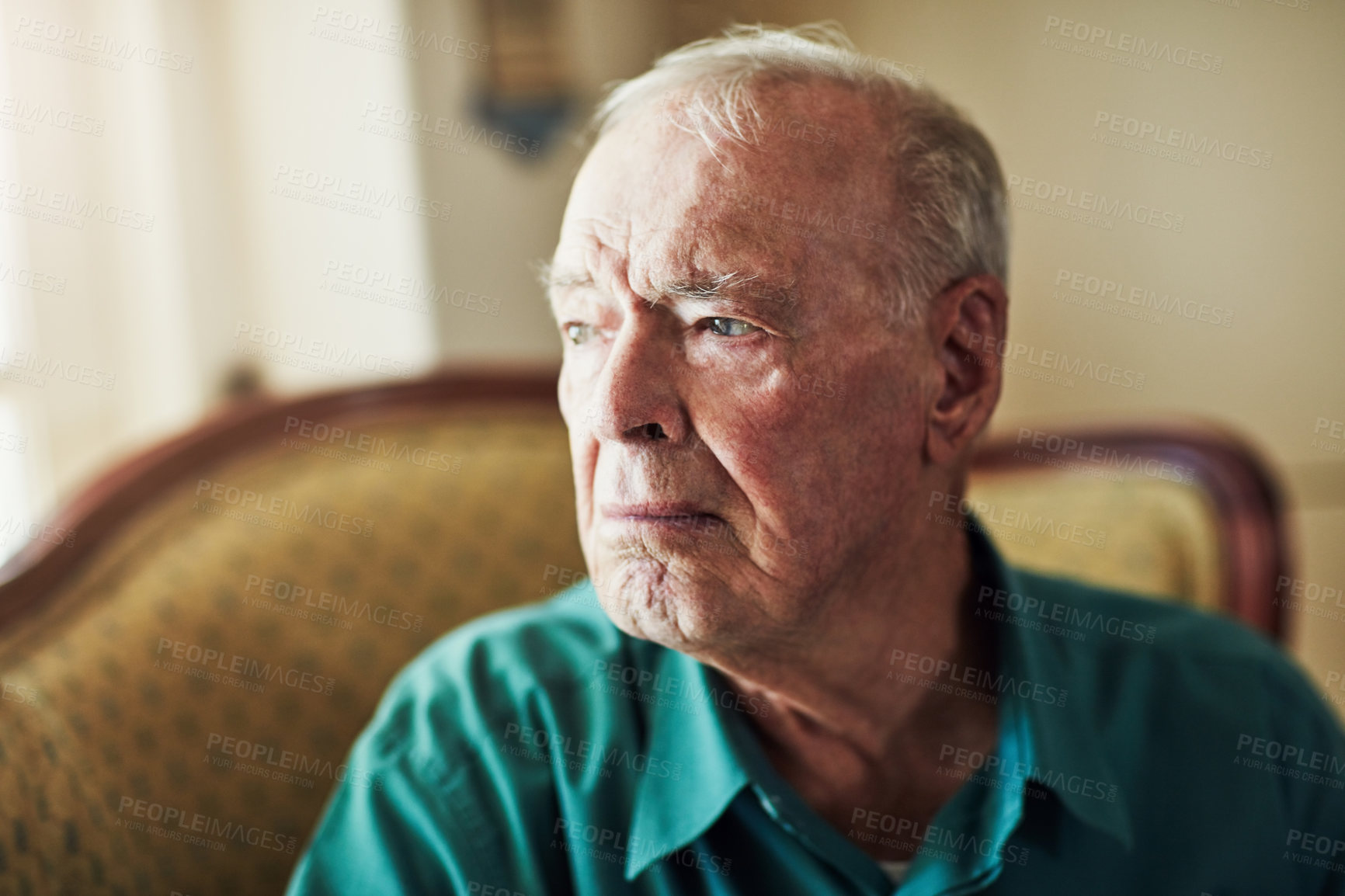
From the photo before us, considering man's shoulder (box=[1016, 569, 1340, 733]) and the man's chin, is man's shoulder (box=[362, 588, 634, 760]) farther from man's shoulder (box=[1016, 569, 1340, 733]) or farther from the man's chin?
man's shoulder (box=[1016, 569, 1340, 733])

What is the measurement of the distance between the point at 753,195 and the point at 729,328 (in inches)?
4.8

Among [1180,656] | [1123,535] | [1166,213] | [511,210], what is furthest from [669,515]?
[1166,213]

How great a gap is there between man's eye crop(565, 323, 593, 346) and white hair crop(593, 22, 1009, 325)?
21 centimetres

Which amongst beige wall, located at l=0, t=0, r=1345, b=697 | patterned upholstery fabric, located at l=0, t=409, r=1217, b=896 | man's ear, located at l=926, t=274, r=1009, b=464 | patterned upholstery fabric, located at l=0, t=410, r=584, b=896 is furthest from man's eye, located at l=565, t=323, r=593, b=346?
beige wall, located at l=0, t=0, r=1345, b=697

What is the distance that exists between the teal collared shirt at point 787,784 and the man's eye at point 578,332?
32 cm

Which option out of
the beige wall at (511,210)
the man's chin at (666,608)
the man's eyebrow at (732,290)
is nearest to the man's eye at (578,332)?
the man's eyebrow at (732,290)

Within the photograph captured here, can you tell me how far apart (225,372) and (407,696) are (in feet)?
5.42

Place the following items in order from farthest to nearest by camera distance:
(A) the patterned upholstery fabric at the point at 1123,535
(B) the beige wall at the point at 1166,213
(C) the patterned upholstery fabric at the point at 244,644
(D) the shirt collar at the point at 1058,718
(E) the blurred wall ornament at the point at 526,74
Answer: (E) the blurred wall ornament at the point at 526,74 → (B) the beige wall at the point at 1166,213 → (A) the patterned upholstery fabric at the point at 1123,535 → (C) the patterned upholstery fabric at the point at 244,644 → (D) the shirt collar at the point at 1058,718

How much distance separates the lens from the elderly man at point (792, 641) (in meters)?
0.97

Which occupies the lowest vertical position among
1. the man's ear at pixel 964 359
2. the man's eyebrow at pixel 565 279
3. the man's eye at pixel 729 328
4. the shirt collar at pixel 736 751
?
the shirt collar at pixel 736 751

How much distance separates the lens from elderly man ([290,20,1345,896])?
3.19ft

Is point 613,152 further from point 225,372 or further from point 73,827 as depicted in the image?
point 225,372

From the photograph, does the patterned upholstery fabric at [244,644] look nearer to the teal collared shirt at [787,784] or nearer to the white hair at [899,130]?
the teal collared shirt at [787,784]

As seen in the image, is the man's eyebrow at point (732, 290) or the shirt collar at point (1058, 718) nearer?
the man's eyebrow at point (732, 290)
